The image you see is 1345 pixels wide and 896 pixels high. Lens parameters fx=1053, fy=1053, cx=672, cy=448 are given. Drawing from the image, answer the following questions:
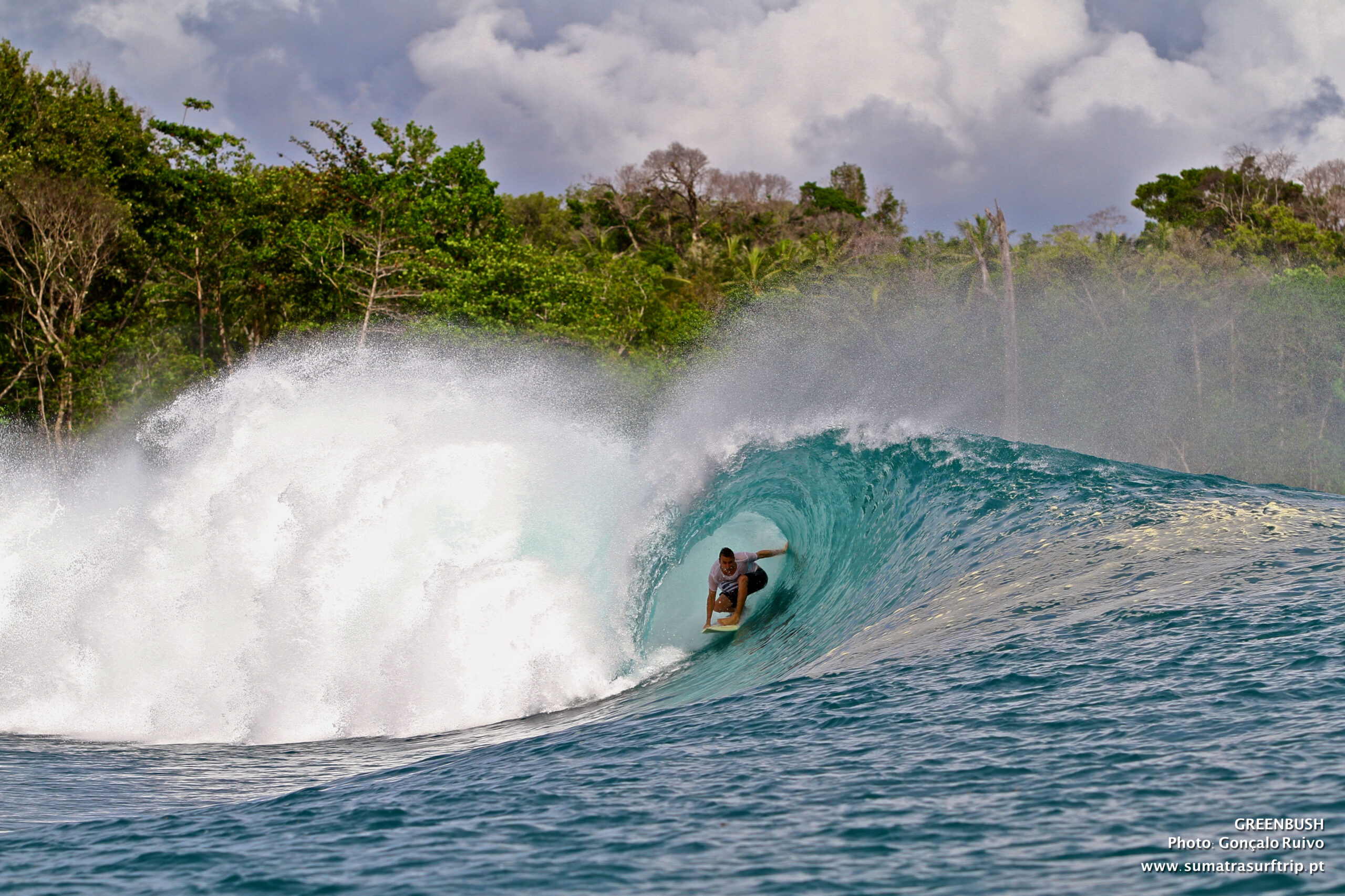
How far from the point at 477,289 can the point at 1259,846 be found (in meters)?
29.7

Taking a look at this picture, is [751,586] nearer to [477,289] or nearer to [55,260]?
[477,289]

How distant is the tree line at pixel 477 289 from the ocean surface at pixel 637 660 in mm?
18456

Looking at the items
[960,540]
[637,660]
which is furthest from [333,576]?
[960,540]

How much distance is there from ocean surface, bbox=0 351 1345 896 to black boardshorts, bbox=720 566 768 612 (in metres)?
0.24

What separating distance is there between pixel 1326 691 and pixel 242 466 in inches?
411

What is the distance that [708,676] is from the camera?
30.2 feet

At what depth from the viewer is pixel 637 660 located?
1028cm

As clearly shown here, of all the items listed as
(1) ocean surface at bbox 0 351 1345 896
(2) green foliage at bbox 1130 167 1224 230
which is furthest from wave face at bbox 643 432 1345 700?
(2) green foliage at bbox 1130 167 1224 230

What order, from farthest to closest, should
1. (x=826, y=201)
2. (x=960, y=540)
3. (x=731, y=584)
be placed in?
1. (x=826, y=201)
2. (x=731, y=584)
3. (x=960, y=540)

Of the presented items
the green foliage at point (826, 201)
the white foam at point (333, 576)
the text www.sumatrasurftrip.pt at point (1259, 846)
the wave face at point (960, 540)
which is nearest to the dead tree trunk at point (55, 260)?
the white foam at point (333, 576)

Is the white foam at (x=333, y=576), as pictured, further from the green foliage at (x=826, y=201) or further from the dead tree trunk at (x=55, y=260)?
the green foliage at (x=826, y=201)

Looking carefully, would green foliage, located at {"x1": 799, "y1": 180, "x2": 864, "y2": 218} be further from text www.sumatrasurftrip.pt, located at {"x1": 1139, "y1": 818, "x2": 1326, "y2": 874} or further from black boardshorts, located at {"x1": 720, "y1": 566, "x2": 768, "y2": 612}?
text www.sumatrasurftrip.pt, located at {"x1": 1139, "y1": 818, "x2": 1326, "y2": 874}

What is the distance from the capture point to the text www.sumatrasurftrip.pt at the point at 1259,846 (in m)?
3.68

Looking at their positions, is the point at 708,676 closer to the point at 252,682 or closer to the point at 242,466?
the point at 252,682
